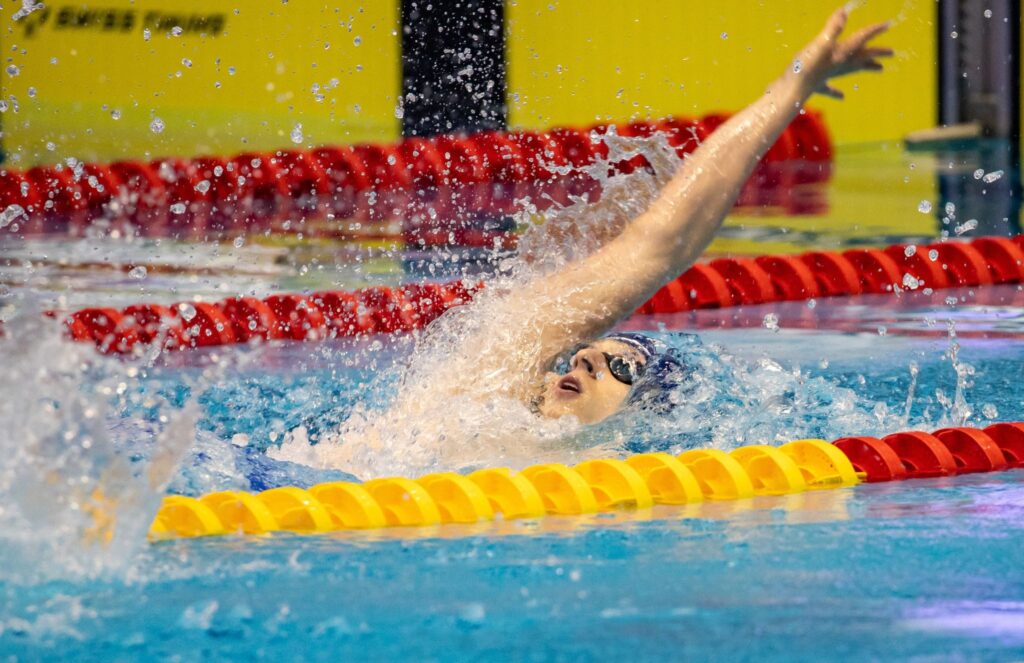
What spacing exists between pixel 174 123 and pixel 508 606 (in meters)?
9.10

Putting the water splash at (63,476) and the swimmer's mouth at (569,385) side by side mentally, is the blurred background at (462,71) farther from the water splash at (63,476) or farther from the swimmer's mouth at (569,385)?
the water splash at (63,476)

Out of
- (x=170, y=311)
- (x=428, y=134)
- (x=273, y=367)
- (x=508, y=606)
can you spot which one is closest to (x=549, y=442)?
(x=508, y=606)

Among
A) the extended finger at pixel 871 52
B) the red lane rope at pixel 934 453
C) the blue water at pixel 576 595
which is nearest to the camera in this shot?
the blue water at pixel 576 595

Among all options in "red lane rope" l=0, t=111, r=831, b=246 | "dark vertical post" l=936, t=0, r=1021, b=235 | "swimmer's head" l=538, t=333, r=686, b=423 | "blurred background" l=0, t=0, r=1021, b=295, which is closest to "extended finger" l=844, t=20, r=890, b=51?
"swimmer's head" l=538, t=333, r=686, b=423

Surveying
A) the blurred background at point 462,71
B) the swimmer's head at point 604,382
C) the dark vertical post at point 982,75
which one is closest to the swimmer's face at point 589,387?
the swimmer's head at point 604,382

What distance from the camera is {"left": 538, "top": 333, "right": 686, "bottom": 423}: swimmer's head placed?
3152mm

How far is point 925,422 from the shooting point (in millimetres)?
3904

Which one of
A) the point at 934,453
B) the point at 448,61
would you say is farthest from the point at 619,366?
the point at 448,61

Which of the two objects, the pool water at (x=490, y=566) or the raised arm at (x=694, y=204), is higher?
the raised arm at (x=694, y=204)

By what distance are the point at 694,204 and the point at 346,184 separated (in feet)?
18.1

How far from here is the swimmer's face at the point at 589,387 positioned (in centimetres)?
315

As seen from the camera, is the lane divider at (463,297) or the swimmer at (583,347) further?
the lane divider at (463,297)

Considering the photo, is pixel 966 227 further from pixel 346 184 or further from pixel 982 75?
pixel 982 75

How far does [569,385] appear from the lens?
3146 mm
